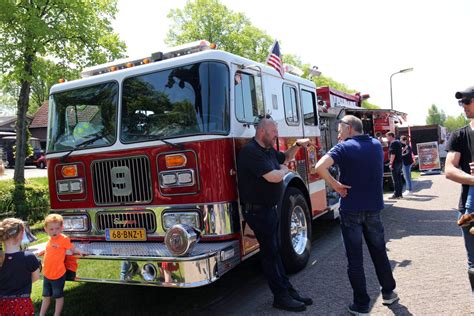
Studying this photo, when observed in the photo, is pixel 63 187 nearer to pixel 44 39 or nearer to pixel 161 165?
pixel 161 165

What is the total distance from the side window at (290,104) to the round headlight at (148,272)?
283 cm

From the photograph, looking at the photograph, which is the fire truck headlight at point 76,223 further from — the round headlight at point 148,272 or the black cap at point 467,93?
the black cap at point 467,93

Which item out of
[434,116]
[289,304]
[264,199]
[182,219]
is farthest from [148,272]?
[434,116]

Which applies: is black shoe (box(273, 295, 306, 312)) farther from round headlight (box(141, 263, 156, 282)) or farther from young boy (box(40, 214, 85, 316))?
young boy (box(40, 214, 85, 316))

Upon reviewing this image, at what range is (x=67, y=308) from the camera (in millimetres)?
4738

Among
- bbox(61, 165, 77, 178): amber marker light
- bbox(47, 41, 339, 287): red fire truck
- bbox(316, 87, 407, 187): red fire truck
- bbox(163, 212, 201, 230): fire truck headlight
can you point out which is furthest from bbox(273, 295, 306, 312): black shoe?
bbox(316, 87, 407, 187): red fire truck

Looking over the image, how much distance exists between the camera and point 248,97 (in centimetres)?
472

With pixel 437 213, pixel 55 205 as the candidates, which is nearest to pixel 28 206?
pixel 55 205

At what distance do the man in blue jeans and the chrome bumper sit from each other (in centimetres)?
112

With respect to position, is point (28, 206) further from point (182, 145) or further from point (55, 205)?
point (182, 145)

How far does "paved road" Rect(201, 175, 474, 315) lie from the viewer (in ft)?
13.5

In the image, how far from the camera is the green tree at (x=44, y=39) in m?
11.4

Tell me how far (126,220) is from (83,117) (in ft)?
4.58

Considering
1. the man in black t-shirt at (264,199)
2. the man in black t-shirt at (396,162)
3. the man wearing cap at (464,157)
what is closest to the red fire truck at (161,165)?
the man in black t-shirt at (264,199)
